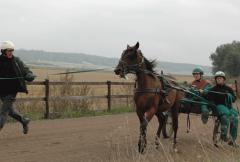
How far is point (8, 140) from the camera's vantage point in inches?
467

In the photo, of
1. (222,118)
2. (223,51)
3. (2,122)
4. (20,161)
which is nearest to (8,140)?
(2,122)

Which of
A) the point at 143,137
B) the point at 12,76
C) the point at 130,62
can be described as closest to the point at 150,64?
the point at 130,62

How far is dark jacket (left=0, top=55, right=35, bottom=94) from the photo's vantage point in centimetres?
1123

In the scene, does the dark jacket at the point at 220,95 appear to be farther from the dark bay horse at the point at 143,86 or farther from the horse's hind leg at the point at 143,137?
the horse's hind leg at the point at 143,137

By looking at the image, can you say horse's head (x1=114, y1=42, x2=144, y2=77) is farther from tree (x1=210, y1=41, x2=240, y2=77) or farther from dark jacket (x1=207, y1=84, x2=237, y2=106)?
tree (x1=210, y1=41, x2=240, y2=77)

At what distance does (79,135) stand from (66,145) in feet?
6.32

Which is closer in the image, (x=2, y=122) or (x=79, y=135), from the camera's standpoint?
(x=2, y=122)

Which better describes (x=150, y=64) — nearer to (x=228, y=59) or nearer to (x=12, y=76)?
(x=12, y=76)

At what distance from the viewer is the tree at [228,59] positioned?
2822 inches

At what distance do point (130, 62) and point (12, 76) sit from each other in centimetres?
282

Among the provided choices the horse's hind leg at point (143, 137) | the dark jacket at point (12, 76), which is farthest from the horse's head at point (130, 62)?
the dark jacket at point (12, 76)

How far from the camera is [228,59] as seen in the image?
7275 centimetres

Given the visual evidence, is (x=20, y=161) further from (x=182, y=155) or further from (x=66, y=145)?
(x=182, y=155)

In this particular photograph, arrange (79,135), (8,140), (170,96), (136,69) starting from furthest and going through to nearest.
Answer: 1. (79,135)
2. (8,140)
3. (170,96)
4. (136,69)
